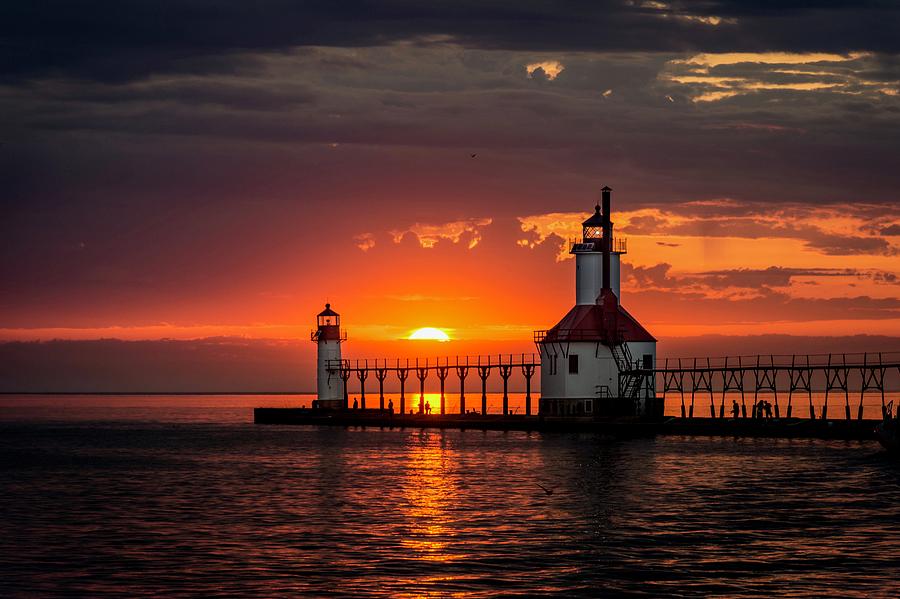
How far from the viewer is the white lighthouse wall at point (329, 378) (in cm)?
13300

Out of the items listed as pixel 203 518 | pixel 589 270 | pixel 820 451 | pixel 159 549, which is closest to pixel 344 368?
pixel 589 270

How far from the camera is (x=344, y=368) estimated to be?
135 meters

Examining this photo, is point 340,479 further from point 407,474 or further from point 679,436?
point 679,436

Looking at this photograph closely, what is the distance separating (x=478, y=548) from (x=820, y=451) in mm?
48929

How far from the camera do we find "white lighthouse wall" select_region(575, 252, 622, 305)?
4294 inches

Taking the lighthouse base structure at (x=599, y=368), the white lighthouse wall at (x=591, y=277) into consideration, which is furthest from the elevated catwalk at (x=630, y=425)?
the white lighthouse wall at (x=591, y=277)

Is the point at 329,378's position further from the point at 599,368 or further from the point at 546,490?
the point at 546,490

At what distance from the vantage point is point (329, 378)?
444 feet

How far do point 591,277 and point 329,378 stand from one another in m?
38.2

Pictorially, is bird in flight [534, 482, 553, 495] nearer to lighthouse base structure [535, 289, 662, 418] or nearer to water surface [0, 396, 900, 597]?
water surface [0, 396, 900, 597]

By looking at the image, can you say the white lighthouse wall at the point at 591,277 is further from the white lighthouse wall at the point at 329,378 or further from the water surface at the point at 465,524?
the white lighthouse wall at the point at 329,378

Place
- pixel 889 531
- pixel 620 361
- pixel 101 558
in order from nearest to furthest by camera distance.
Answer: pixel 101 558
pixel 889 531
pixel 620 361

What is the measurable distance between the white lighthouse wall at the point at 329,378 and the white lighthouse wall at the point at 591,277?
33.9 m

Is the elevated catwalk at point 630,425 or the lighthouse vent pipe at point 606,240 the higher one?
the lighthouse vent pipe at point 606,240
